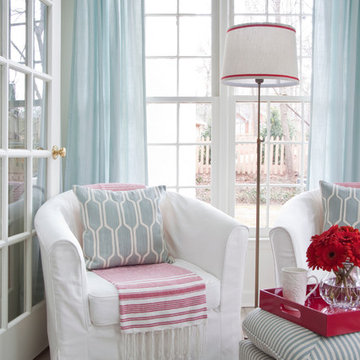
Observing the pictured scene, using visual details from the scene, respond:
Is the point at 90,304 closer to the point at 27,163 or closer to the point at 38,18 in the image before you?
the point at 27,163

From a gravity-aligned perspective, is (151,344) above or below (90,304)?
below

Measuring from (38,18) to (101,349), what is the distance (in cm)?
157

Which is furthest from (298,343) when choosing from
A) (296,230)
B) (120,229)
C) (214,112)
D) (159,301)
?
(214,112)

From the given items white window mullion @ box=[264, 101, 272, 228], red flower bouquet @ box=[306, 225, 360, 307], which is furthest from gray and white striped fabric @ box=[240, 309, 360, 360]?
white window mullion @ box=[264, 101, 272, 228]

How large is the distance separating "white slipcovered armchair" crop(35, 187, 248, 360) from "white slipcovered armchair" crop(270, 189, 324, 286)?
23 cm

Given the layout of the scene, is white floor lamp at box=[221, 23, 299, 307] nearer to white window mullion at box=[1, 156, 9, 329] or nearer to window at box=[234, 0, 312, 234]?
window at box=[234, 0, 312, 234]

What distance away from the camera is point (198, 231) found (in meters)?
2.50

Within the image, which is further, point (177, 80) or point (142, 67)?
point (177, 80)

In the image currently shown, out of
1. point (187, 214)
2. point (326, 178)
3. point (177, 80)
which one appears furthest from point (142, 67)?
point (326, 178)

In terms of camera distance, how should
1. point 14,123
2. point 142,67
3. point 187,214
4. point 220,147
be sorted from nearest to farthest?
point 14,123 → point 187,214 → point 142,67 → point 220,147

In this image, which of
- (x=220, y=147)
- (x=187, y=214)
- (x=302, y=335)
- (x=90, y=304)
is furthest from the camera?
(x=220, y=147)

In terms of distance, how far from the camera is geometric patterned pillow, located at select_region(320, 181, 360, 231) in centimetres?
262

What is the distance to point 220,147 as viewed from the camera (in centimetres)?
328

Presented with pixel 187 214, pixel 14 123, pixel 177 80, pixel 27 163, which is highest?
pixel 177 80
